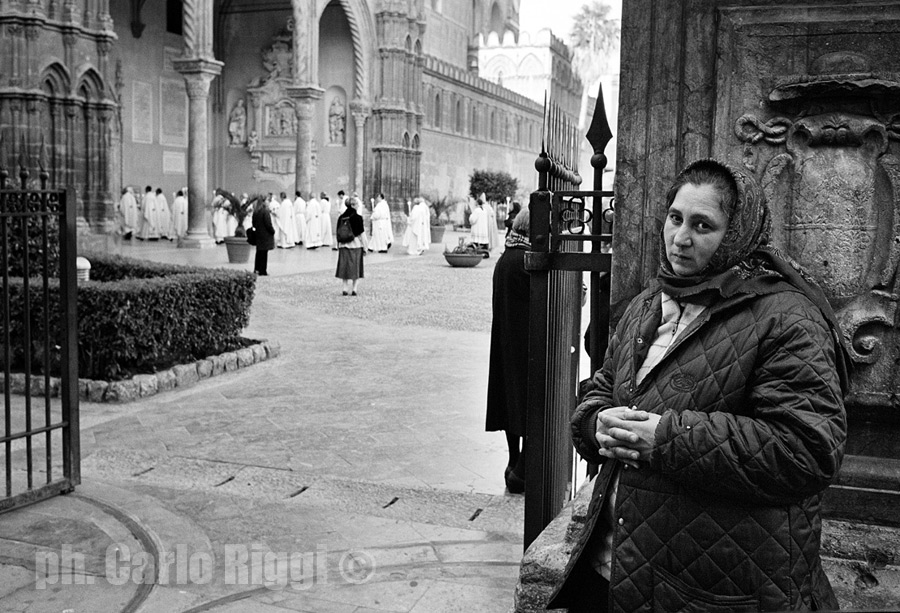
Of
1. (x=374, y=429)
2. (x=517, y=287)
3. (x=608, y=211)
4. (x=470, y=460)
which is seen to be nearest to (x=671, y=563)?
(x=608, y=211)

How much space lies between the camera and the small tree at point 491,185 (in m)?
40.7

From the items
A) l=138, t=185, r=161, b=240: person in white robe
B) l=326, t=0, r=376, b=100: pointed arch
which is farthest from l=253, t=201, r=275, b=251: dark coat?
l=326, t=0, r=376, b=100: pointed arch

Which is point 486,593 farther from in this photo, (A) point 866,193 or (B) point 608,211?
(A) point 866,193

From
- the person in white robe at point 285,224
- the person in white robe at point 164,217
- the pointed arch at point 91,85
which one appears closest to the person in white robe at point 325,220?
the person in white robe at point 285,224

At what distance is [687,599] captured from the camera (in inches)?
80.3

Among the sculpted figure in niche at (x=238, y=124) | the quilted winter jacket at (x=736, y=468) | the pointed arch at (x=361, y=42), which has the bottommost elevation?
the quilted winter jacket at (x=736, y=468)

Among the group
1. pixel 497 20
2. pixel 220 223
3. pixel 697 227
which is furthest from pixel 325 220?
pixel 497 20

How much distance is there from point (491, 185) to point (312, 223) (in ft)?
50.2

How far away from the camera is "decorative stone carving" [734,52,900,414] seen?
2.91 m

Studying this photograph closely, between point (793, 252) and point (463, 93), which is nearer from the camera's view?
point (793, 252)

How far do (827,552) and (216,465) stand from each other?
3726 mm

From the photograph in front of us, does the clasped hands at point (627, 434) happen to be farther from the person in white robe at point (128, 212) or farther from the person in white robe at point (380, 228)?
the person in white robe at point (128, 212)

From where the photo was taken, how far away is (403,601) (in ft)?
12.2

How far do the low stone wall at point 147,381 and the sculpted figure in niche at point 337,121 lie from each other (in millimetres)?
24011
